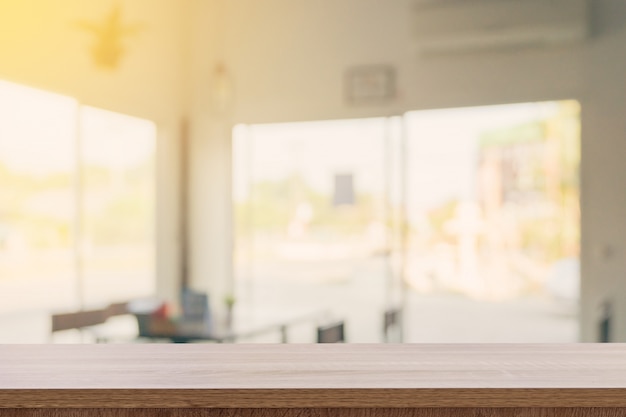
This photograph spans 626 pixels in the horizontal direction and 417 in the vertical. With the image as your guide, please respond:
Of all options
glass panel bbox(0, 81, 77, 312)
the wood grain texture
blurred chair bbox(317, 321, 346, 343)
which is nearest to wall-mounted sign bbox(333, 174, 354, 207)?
glass panel bbox(0, 81, 77, 312)

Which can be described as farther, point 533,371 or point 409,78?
point 409,78

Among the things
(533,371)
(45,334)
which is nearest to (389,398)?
(533,371)

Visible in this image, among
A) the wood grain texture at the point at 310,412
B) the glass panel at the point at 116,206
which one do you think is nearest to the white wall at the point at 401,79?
the glass panel at the point at 116,206

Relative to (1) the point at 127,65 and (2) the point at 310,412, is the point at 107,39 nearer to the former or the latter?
(1) the point at 127,65

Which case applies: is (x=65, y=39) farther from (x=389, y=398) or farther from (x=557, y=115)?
(x=389, y=398)

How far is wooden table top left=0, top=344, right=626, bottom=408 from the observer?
2.86 feet

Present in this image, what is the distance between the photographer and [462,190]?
17.7ft

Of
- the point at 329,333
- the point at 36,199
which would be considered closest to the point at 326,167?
the point at 36,199

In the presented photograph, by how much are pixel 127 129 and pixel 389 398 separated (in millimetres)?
4803

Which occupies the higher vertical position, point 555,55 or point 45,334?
point 555,55

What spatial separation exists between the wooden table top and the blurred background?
10.8 ft

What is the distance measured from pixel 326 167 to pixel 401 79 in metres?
0.98

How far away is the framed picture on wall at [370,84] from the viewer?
17.5ft

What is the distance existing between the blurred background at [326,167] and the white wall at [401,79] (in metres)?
0.02
